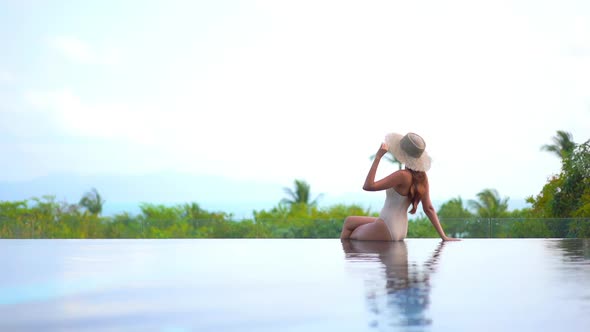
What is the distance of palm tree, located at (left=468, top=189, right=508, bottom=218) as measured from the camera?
4178cm

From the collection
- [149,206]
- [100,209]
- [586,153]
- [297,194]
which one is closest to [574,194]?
[586,153]

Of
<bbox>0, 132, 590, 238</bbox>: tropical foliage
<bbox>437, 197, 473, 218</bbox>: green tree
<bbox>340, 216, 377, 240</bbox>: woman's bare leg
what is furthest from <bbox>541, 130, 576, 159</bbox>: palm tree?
<bbox>340, 216, 377, 240</bbox>: woman's bare leg

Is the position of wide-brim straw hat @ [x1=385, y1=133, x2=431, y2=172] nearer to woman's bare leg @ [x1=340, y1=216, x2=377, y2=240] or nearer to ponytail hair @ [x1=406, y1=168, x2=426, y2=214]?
ponytail hair @ [x1=406, y1=168, x2=426, y2=214]

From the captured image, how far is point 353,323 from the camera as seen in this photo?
9.81 feet

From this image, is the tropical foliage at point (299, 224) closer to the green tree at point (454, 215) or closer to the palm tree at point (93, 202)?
the green tree at point (454, 215)

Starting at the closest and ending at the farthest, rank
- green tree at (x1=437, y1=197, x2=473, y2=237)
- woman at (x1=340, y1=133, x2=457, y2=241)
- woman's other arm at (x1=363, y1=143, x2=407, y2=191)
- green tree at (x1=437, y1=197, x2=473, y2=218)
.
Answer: woman's other arm at (x1=363, y1=143, x2=407, y2=191), woman at (x1=340, y1=133, x2=457, y2=241), green tree at (x1=437, y1=197, x2=473, y2=237), green tree at (x1=437, y1=197, x2=473, y2=218)

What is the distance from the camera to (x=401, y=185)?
777 cm

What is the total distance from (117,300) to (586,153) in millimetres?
16394

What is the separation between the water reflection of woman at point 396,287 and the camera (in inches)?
121

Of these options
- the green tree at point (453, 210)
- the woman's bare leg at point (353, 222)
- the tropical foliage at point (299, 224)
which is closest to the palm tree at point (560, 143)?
the green tree at point (453, 210)

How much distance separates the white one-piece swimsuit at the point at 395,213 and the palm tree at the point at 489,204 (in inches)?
1339

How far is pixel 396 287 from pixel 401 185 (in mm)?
3736

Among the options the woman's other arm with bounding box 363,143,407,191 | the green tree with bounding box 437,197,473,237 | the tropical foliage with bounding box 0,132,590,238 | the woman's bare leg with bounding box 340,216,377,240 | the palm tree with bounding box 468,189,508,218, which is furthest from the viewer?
the palm tree with bounding box 468,189,508,218

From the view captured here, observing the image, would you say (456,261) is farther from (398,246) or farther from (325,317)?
(325,317)
